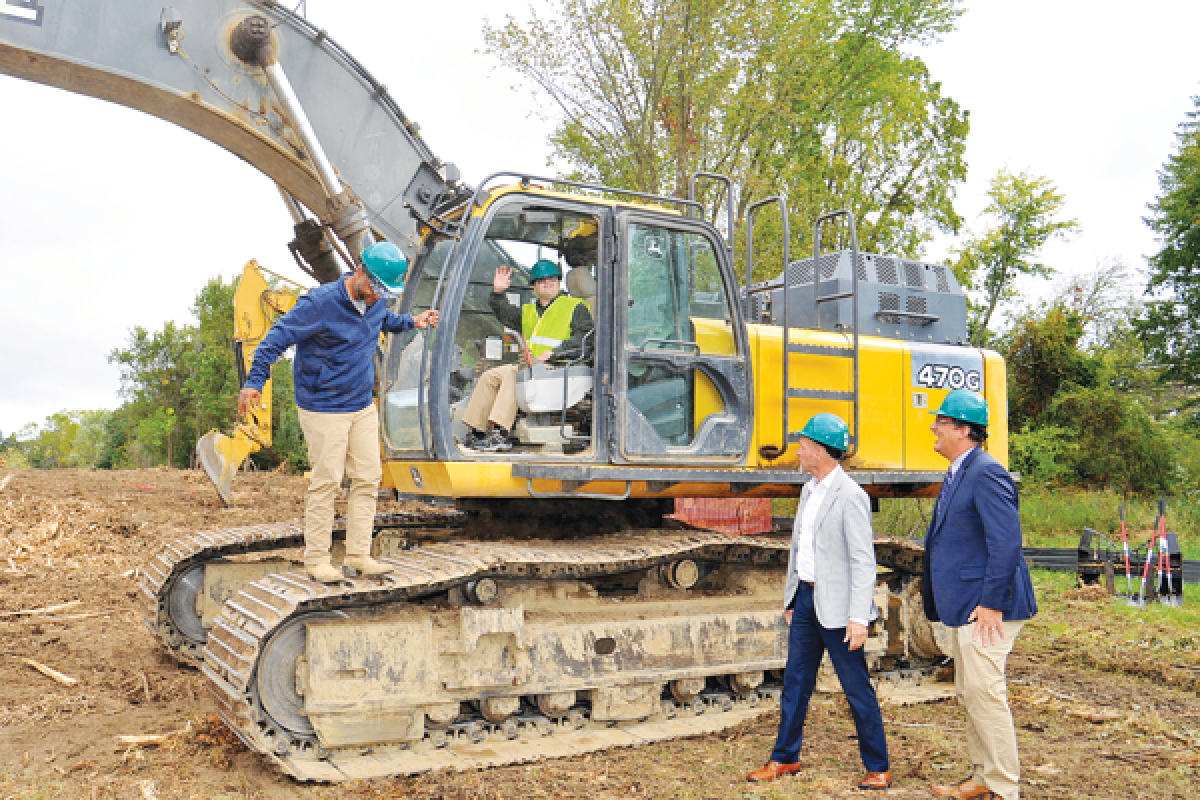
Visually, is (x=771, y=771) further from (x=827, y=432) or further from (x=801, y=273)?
(x=801, y=273)

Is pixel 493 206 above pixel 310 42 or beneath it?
beneath

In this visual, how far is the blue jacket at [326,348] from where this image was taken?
15.4 ft

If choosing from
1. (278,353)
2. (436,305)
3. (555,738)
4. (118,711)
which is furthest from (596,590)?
(118,711)

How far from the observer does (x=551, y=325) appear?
18.4 ft

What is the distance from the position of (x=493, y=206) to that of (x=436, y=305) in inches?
26.3

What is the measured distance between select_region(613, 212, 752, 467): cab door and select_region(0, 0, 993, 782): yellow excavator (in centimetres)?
2

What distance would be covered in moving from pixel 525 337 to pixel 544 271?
0.44m

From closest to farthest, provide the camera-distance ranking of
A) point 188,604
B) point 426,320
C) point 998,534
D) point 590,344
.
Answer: point 998,534, point 426,320, point 590,344, point 188,604

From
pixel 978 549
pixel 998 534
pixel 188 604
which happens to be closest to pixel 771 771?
pixel 978 549

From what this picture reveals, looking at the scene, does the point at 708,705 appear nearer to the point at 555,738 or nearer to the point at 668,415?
the point at 555,738

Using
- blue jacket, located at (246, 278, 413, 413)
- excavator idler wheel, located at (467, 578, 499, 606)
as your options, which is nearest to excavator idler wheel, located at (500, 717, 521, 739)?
excavator idler wheel, located at (467, 578, 499, 606)

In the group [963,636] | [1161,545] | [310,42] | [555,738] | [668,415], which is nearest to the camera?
[963,636]

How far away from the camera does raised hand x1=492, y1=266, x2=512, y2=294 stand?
18.7ft

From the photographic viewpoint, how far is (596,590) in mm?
5871
